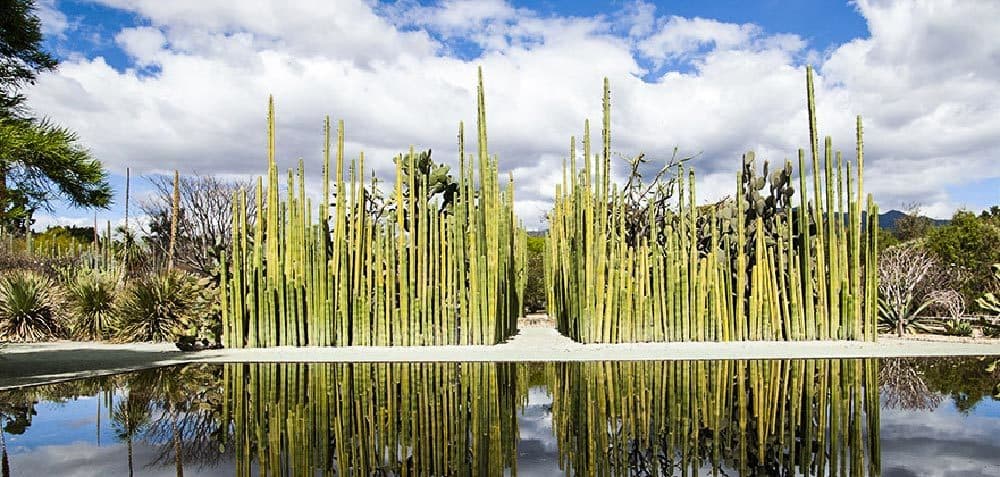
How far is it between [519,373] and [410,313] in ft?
8.58

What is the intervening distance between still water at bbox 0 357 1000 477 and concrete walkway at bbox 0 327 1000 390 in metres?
0.71

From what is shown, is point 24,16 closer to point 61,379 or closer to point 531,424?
point 61,379

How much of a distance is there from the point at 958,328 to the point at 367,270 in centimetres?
791

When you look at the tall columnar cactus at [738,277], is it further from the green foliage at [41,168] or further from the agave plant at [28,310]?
the agave plant at [28,310]

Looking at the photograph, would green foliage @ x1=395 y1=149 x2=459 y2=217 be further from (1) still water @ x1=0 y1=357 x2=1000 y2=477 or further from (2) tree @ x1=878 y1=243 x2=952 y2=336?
(2) tree @ x1=878 y1=243 x2=952 y2=336

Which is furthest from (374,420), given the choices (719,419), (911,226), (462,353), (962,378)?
(911,226)

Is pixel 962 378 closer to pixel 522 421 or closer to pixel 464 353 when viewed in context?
pixel 522 421

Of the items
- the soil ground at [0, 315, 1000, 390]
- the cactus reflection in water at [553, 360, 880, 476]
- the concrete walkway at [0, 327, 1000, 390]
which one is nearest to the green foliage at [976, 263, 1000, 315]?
the soil ground at [0, 315, 1000, 390]

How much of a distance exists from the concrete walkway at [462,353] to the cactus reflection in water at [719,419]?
40.1 inches

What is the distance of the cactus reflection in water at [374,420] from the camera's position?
392 cm

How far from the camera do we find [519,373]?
7.00m

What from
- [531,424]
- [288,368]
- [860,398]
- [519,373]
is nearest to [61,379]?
[288,368]

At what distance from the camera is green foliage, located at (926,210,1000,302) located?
12920mm

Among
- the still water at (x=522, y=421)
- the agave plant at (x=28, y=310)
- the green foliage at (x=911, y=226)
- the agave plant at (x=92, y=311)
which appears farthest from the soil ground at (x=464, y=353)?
the green foliage at (x=911, y=226)
